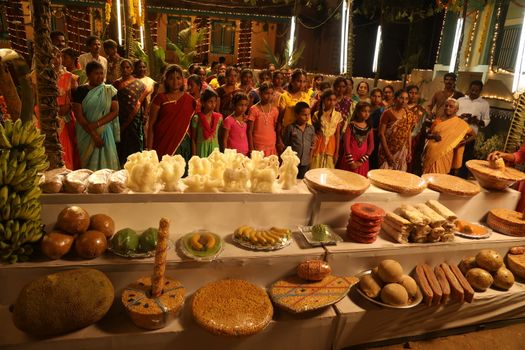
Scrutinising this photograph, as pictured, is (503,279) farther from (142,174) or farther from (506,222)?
(142,174)

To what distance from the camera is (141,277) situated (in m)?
2.14

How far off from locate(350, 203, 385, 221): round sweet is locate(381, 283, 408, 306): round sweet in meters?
0.47

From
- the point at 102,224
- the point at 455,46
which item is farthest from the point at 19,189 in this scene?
the point at 455,46

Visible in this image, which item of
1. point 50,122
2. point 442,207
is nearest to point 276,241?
point 442,207

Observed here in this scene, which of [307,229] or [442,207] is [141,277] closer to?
[307,229]

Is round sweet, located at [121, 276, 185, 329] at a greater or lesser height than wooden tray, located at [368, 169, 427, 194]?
lesser

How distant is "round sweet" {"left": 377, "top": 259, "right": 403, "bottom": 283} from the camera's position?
241 cm

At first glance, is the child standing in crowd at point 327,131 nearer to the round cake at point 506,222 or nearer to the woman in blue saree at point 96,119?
the round cake at point 506,222

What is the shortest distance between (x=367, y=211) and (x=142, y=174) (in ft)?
4.97

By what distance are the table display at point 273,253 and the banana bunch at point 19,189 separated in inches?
5.3

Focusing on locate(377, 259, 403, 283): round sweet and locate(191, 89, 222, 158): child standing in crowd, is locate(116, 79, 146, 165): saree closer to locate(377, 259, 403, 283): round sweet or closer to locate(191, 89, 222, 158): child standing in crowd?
locate(191, 89, 222, 158): child standing in crowd

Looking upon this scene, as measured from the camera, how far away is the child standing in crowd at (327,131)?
3.98 metres

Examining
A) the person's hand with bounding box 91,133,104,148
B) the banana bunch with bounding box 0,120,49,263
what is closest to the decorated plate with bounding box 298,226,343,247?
the banana bunch with bounding box 0,120,49,263

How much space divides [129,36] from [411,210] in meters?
6.77
